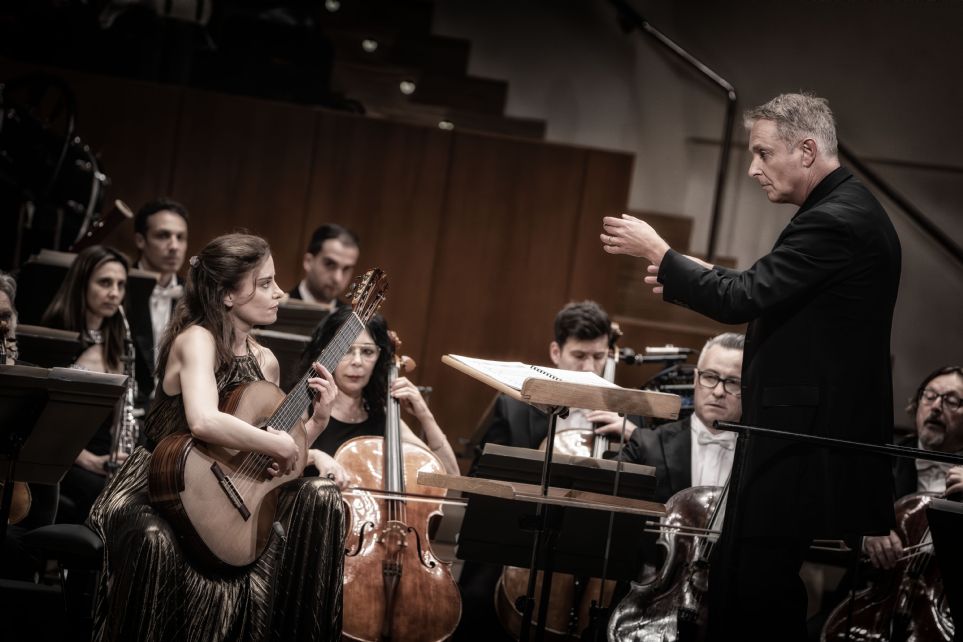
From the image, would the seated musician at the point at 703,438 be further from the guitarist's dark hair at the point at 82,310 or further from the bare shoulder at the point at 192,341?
the guitarist's dark hair at the point at 82,310

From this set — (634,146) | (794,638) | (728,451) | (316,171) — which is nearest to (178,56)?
(316,171)

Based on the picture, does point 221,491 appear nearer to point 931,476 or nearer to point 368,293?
point 368,293

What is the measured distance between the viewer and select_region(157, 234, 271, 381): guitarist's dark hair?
2.76 meters

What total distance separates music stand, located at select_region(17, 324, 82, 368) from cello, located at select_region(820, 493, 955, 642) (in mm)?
2540

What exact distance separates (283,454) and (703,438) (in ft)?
5.16

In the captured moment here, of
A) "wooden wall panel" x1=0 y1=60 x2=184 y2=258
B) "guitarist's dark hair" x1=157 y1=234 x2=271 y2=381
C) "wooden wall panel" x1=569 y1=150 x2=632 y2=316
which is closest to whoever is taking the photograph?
"guitarist's dark hair" x1=157 y1=234 x2=271 y2=381

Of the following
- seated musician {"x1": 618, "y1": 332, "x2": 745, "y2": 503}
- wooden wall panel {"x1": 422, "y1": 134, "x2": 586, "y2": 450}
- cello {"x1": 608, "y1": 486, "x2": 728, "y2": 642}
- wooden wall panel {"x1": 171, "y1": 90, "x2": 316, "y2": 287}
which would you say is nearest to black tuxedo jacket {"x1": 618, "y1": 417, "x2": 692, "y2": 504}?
seated musician {"x1": 618, "y1": 332, "x2": 745, "y2": 503}

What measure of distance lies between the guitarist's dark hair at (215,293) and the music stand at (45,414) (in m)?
0.16

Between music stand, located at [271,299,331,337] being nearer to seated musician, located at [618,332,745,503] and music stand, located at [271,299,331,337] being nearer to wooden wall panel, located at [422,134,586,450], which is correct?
seated musician, located at [618,332,745,503]

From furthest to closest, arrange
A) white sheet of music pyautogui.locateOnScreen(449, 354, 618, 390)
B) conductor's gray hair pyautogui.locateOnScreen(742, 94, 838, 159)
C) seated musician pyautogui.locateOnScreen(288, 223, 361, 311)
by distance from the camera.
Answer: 1. seated musician pyautogui.locateOnScreen(288, 223, 361, 311)
2. conductor's gray hair pyautogui.locateOnScreen(742, 94, 838, 159)
3. white sheet of music pyautogui.locateOnScreen(449, 354, 618, 390)

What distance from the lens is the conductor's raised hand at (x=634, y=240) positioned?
247 centimetres

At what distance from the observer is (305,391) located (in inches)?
109

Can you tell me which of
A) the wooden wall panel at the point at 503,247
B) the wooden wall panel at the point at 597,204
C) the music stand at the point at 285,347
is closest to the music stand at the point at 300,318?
the music stand at the point at 285,347

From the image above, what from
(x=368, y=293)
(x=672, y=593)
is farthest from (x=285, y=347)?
(x=672, y=593)
